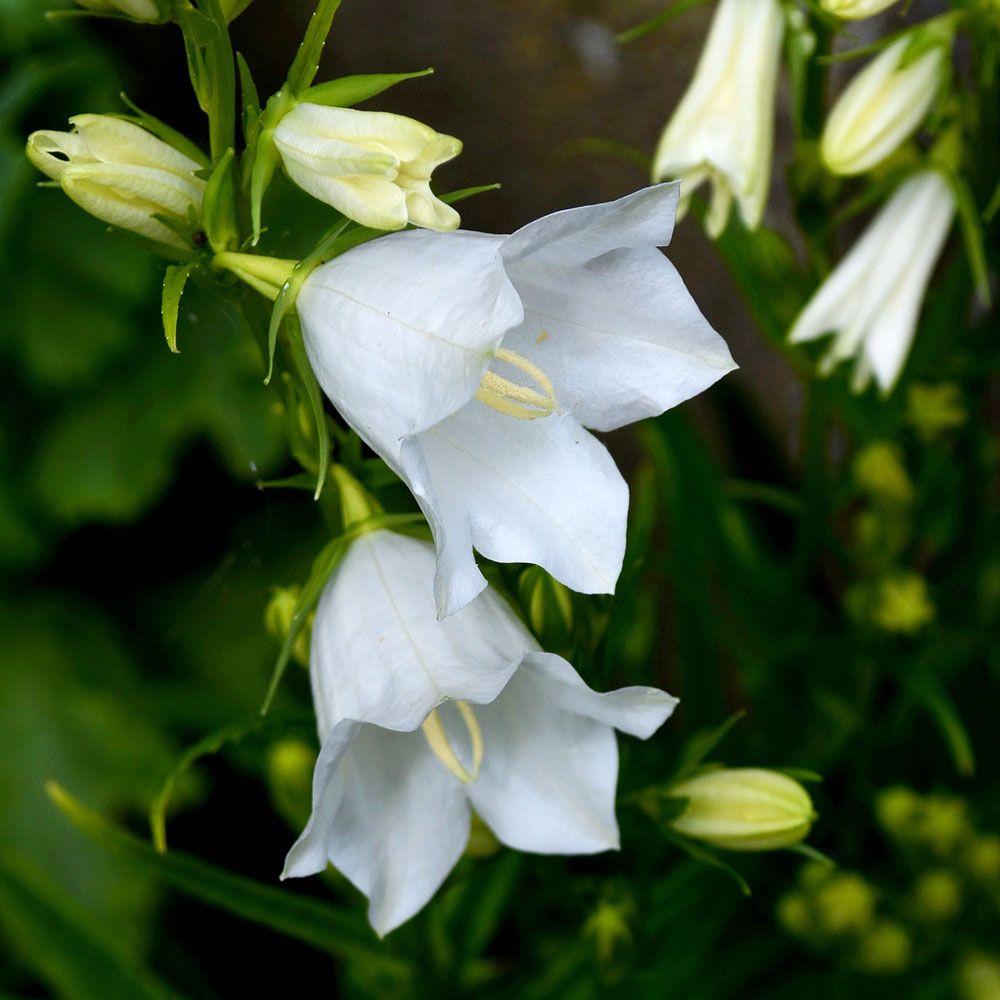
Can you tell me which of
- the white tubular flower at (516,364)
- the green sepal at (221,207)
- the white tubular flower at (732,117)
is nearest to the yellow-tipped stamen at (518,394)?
the white tubular flower at (516,364)

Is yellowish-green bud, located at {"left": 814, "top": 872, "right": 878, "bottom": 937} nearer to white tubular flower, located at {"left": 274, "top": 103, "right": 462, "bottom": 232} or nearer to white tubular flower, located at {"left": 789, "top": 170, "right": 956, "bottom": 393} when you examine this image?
white tubular flower, located at {"left": 789, "top": 170, "right": 956, "bottom": 393}

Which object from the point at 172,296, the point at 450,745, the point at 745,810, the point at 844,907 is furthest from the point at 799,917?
the point at 172,296

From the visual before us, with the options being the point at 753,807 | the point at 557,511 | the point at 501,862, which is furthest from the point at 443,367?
the point at 501,862

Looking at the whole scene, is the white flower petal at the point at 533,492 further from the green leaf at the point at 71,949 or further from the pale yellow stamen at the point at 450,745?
the green leaf at the point at 71,949

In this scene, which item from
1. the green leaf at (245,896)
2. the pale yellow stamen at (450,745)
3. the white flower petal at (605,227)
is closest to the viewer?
the white flower petal at (605,227)

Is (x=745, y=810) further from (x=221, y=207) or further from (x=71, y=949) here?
(x=71, y=949)
